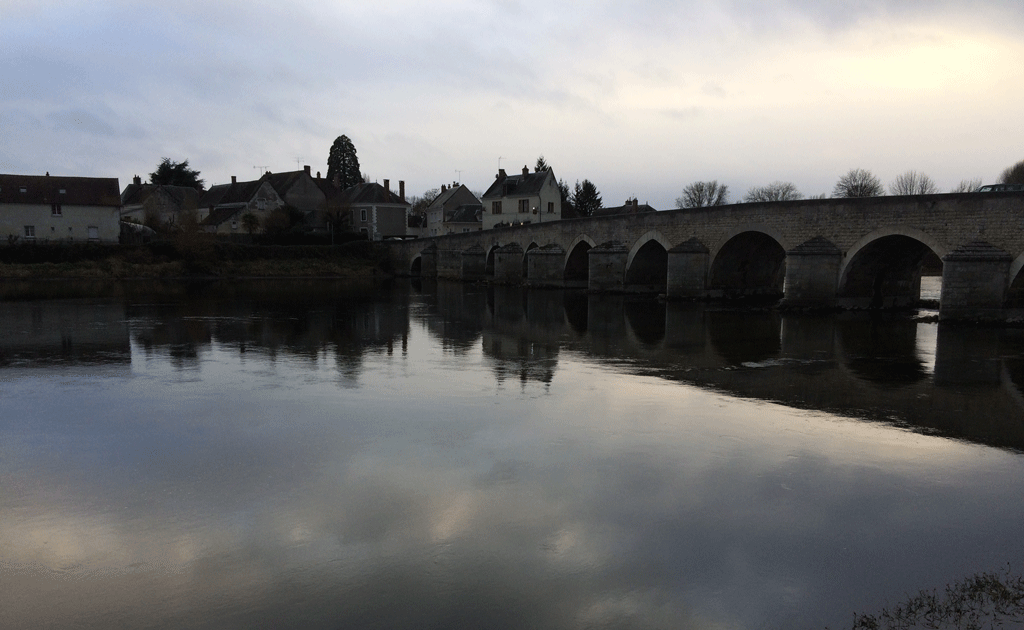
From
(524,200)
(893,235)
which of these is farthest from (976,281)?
(524,200)

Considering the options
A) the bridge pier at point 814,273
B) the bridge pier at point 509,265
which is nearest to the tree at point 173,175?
the bridge pier at point 509,265

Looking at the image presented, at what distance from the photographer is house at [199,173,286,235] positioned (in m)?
59.8

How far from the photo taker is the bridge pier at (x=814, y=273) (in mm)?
23641

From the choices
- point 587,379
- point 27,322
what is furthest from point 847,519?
point 27,322

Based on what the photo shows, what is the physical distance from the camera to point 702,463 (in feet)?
25.1

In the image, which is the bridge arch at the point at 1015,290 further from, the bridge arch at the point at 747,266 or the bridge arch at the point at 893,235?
the bridge arch at the point at 747,266

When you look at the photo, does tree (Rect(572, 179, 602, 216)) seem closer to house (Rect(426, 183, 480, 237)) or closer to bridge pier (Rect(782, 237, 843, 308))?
house (Rect(426, 183, 480, 237))

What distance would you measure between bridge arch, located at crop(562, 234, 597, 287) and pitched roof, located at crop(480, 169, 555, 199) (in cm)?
1815

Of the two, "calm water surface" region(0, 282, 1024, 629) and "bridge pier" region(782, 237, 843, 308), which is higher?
"bridge pier" region(782, 237, 843, 308)

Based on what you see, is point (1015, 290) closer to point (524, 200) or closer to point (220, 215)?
point (524, 200)

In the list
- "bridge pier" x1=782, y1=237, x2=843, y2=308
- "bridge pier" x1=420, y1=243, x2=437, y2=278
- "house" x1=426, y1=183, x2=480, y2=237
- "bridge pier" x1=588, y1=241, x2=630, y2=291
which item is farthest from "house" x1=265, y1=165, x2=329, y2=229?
"bridge pier" x1=782, y1=237, x2=843, y2=308

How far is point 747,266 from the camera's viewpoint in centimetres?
3006

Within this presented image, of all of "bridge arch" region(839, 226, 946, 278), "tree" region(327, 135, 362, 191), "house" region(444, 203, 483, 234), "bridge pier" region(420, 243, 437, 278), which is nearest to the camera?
"bridge arch" region(839, 226, 946, 278)

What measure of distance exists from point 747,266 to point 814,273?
6.29 m
